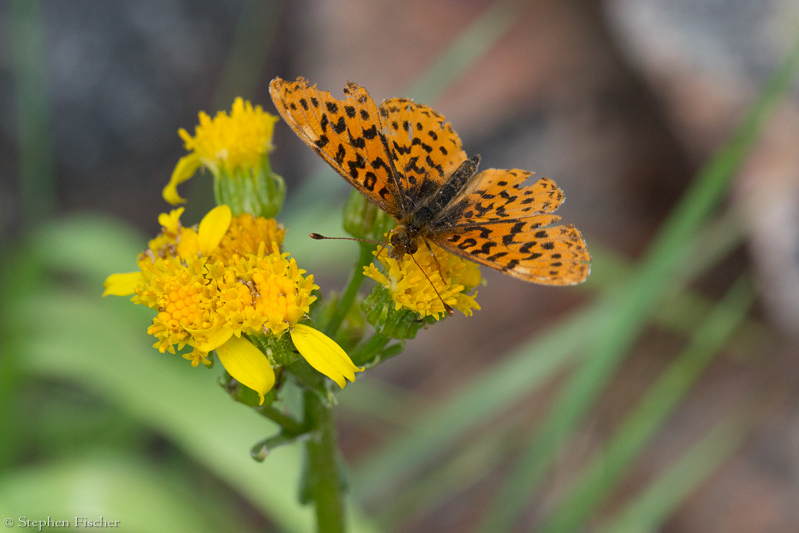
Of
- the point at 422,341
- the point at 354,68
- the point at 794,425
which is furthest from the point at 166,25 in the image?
the point at 794,425

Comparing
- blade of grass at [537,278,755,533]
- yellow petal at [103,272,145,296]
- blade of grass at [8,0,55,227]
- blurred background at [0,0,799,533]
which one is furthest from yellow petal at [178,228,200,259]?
blade of grass at [8,0,55,227]

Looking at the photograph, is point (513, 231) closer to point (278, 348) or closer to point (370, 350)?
point (370, 350)

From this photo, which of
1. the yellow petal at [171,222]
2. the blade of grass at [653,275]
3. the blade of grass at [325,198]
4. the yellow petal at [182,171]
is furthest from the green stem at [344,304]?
the blade of grass at [325,198]

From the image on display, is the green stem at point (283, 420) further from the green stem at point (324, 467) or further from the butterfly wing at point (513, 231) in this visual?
the butterfly wing at point (513, 231)

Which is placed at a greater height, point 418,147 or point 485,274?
point 418,147

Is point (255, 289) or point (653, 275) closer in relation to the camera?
point (255, 289)

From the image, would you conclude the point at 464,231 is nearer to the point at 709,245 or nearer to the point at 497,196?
the point at 497,196

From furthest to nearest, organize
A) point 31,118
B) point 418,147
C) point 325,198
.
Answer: point 325,198 → point 31,118 → point 418,147

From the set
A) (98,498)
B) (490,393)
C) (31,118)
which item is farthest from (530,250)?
(31,118)
